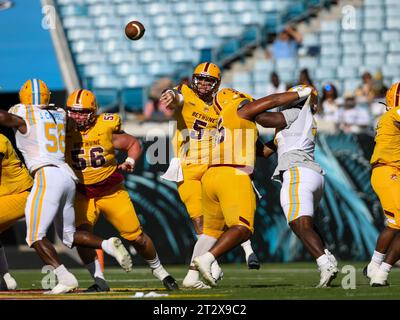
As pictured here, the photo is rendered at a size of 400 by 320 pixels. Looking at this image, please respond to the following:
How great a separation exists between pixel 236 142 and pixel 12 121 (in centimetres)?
200

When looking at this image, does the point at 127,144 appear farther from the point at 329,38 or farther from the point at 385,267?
the point at 329,38

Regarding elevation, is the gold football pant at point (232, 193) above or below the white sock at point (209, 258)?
above

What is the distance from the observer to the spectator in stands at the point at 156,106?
1669 cm

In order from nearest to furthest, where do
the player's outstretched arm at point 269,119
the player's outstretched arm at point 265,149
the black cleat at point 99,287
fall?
the player's outstretched arm at point 269,119 → the black cleat at point 99,287 → the player's outstretched arm at point 265,149

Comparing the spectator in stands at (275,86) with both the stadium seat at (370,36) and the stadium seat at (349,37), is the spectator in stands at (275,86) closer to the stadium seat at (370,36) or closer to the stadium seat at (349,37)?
the stadium seat at (349,37)

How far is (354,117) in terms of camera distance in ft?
53.7

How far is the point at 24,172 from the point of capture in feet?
33.9

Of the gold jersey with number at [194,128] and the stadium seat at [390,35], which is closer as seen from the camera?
the gold jersey with number at [194,128]

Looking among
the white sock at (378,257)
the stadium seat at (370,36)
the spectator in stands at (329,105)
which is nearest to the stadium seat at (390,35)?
the stadium seat at (370,36)

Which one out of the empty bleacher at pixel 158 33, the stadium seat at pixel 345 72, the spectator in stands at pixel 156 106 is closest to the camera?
the spectator in stands at pixel 156 106

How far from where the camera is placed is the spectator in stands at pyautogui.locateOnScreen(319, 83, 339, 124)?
16438 millimetres

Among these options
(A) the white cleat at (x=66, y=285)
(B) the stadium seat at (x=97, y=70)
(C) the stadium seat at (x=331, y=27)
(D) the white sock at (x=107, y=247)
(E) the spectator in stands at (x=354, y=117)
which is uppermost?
(C) the stadium seat at (x=331, y=27)

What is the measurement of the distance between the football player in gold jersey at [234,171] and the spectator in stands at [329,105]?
6.96 meters

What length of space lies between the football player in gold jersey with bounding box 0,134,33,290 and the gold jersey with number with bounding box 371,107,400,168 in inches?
138
